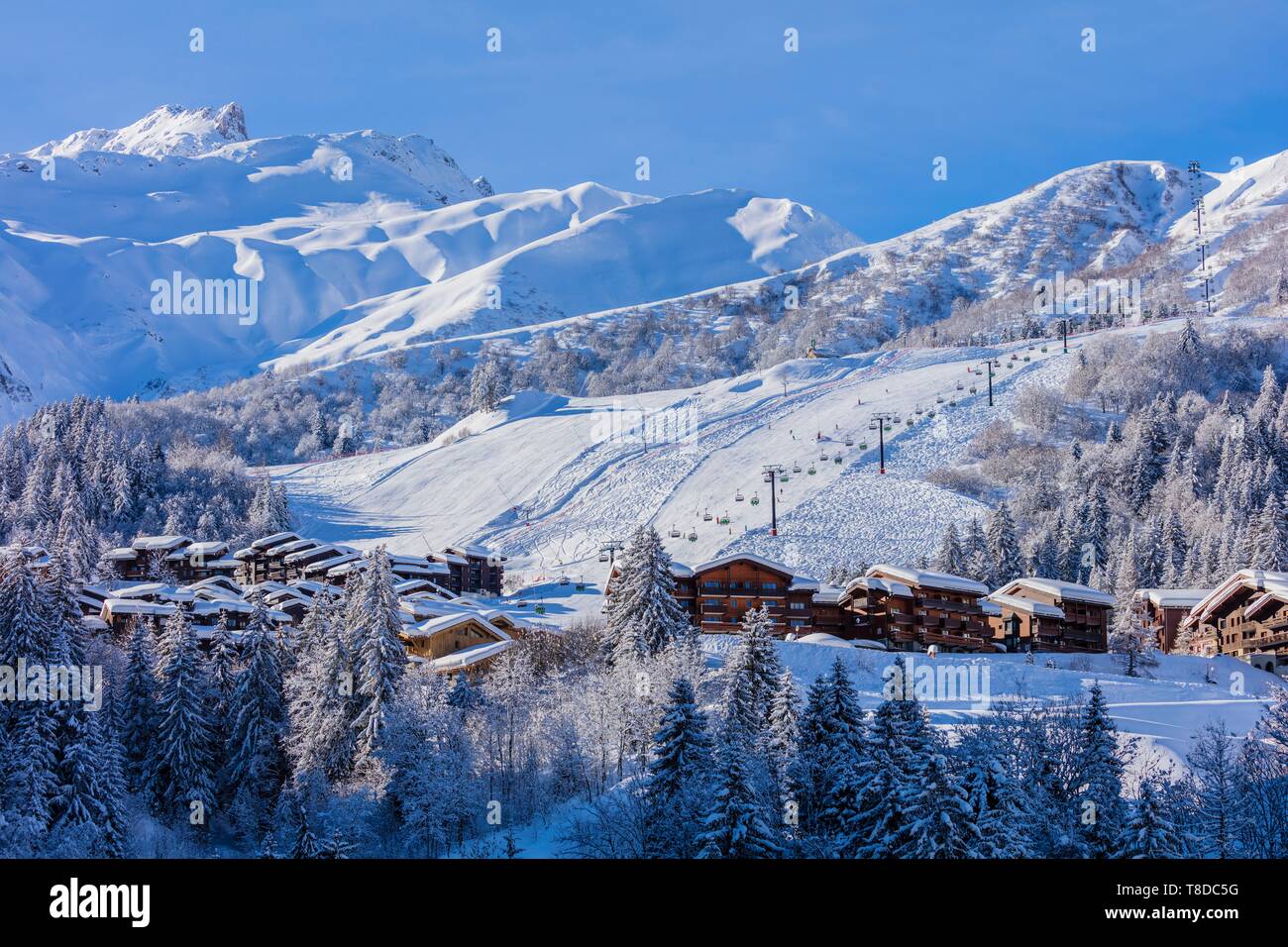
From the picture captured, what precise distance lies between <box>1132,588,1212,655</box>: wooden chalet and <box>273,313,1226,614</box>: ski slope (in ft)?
67.8

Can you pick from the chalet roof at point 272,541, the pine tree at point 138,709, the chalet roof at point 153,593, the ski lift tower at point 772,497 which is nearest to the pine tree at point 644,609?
the pine tree at point 138,709

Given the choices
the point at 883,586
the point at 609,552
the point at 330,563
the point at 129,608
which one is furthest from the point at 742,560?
the point at 330,563

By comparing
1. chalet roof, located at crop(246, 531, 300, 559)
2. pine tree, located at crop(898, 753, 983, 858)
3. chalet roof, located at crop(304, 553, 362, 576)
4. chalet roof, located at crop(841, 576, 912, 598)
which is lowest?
pine tree, located at crop(898, 753, 983, 858)

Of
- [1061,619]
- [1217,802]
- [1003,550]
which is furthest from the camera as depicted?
[1003,550]

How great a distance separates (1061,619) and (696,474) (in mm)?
56404

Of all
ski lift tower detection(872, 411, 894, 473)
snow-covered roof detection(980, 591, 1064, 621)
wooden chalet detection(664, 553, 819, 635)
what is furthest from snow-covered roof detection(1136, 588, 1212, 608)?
ski lift tower detection(872, 411, 894, 473)

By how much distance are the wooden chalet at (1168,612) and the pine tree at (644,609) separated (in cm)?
3173

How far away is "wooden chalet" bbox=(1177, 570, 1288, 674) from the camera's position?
6419 centimetres

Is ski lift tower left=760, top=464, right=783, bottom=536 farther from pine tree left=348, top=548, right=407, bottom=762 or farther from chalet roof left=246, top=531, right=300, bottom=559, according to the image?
pine tree left=348, top=548, right=407, bottom=762

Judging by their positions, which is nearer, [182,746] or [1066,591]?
[182,746]

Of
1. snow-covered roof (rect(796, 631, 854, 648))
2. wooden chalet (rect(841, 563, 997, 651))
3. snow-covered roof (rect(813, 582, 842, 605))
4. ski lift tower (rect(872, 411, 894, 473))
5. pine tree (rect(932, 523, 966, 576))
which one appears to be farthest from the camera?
ski lift tower (rect(872, 411, 894, 473))

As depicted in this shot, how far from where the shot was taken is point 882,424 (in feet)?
398

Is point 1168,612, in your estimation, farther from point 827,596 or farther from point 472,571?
point 472,571
